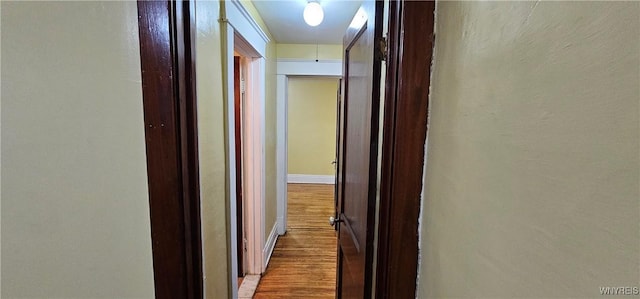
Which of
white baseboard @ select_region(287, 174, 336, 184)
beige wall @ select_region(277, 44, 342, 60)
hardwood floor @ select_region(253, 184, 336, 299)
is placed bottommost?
hardwood floor @ select_region(253, 184, 336, 299)

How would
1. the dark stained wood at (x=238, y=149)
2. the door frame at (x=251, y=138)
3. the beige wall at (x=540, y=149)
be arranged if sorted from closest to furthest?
1. the beige wall at (x=540, y=149)
2. the door frame at (x=251, y=138)
3. the dark stained wood at (x=238, y=149)

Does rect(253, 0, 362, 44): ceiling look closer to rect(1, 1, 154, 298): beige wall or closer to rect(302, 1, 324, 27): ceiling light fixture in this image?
rect(302, 1, 324, 27): ceiling light fixture

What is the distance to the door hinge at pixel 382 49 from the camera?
2.96 feet

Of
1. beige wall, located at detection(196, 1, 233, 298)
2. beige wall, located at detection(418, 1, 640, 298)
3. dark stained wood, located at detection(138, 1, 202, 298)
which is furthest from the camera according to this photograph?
beige wall, located at detection(196, 1, 233, 298)

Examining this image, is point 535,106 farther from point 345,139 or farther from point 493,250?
point 345,139

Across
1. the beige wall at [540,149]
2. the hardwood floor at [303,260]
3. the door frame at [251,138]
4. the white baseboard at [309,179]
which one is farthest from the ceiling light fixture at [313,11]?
the white baseboard at [309,179]

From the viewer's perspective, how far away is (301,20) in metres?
2.30

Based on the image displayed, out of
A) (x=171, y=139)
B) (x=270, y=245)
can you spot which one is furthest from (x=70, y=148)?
(x=270, y=245)

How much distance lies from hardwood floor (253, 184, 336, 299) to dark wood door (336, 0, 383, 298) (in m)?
0.97

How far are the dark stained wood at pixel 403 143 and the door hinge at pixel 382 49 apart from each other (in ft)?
0.21

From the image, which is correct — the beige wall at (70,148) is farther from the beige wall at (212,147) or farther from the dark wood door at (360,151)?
the dark wood door at (360,151)

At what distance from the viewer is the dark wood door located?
0.99 m

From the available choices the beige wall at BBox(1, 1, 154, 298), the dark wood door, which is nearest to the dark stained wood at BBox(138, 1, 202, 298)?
the beige wall at BBox(1, 1, 154, 298)

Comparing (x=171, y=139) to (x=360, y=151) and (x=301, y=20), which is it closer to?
(x=360, y=151)
